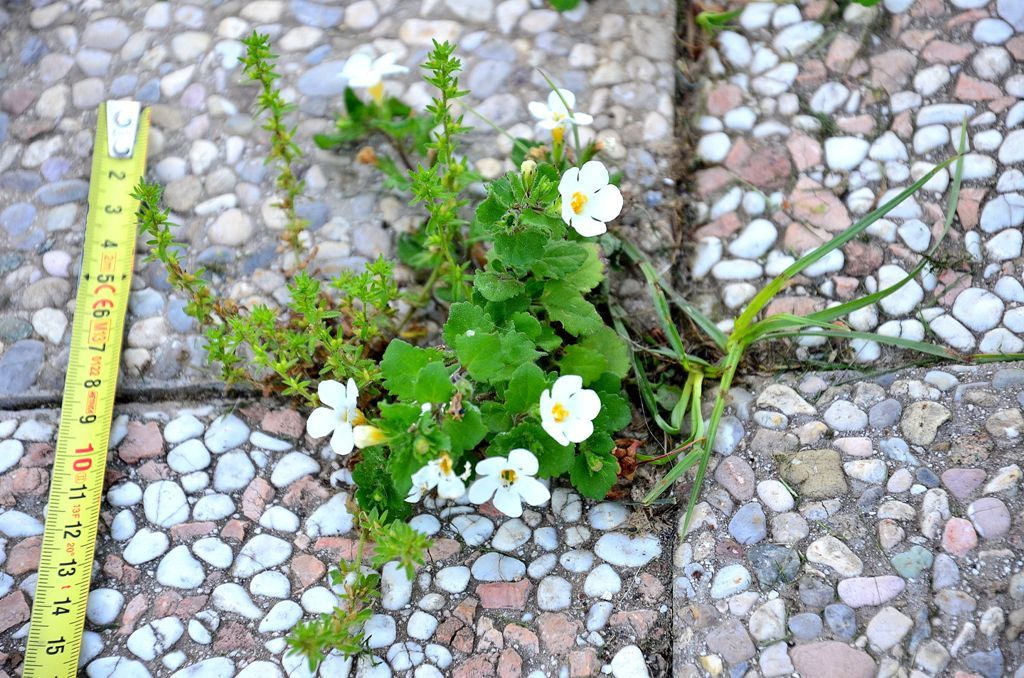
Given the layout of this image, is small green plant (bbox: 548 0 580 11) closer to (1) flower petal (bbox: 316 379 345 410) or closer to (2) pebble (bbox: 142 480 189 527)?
(1) flower petal (bbox: 316 379 345 410)

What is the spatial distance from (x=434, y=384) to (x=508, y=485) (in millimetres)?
329

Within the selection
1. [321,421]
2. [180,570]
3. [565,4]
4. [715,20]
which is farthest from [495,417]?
[715,20]

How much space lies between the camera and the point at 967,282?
2852 mm

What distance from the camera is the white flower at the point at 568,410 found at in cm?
230

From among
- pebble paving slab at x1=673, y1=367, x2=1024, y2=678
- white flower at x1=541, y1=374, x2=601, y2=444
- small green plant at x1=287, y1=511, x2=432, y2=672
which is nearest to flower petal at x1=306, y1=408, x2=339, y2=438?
small green plant at x1=287, y1=511, x2=432, y2=672

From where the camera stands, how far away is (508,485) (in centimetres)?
237

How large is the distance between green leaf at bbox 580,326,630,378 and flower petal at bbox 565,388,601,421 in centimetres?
41

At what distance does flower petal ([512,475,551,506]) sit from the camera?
7.66ft

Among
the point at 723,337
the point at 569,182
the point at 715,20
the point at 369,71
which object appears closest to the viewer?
the point at 569,182

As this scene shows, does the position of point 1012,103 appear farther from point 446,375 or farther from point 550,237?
point 446,375

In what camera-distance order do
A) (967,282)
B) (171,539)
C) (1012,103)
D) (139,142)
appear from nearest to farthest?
(171,539) → (967,282) → (1012,103) → (139,142)

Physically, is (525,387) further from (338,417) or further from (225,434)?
(225,434)

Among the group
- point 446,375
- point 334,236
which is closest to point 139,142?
point 334,236

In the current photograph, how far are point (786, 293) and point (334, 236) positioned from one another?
61.5 inches
